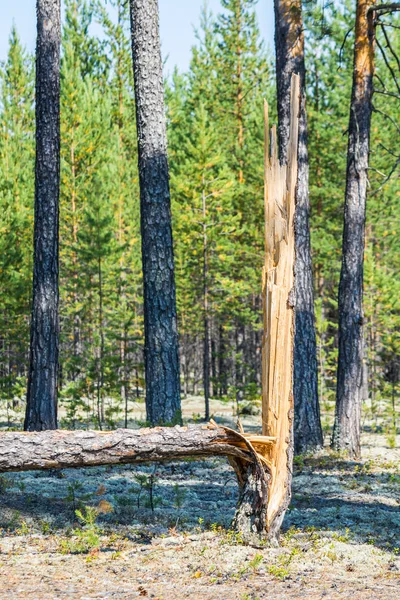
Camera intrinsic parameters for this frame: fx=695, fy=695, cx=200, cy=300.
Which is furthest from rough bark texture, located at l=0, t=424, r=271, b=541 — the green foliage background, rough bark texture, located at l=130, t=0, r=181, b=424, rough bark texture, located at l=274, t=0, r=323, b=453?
the green foliage background

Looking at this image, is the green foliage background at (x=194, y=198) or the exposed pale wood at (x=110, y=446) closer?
the exposed pale wood at (x=110, y=446)

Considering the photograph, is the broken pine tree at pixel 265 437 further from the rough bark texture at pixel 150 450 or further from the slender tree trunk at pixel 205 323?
the slender tree trunk at pixel 205 323

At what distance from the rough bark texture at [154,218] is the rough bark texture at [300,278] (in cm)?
181

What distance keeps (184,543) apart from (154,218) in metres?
5.28

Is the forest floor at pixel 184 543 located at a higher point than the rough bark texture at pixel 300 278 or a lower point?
lower

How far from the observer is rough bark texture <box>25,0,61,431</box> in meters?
10.0

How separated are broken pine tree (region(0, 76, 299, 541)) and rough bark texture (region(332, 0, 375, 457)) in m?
4.61

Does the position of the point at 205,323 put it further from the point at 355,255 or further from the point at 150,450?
the point at 150,450

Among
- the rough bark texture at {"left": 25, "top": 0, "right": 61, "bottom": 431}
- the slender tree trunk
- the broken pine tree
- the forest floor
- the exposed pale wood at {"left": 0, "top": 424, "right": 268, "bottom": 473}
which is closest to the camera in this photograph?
the forest floor

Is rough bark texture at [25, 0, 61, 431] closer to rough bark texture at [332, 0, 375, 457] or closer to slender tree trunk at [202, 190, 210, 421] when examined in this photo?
rough bark texture at [332, 0, 375, 457]

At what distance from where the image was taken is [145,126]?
10.2 meters

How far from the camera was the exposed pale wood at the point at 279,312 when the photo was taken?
6.14 m

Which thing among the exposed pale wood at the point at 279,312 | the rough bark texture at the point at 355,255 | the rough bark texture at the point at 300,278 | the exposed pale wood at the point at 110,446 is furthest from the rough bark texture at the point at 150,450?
the rough bark texture at the point at 355,255

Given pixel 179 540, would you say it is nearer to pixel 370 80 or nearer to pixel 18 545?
pixel 18 545
